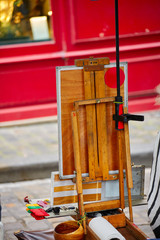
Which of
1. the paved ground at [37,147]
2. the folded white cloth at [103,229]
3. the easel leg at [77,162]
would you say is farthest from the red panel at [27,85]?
the folded white cloth at [103,229]

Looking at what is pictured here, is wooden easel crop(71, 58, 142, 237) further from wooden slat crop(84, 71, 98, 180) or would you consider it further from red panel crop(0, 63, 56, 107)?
red panel crop(0, 63, 56, 107)

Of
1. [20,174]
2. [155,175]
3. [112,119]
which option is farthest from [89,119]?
[20,174]

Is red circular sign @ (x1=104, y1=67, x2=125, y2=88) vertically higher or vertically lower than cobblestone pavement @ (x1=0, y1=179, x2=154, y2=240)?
higher

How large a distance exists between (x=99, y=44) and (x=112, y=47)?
206 millimetres

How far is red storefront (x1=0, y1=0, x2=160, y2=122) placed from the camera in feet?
23.2

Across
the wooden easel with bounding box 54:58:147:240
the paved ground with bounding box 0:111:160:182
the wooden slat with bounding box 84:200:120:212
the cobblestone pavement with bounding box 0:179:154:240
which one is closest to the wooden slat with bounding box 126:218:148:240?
the wooden easel with bounding box 54:58:147:240

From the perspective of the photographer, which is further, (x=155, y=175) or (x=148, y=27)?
(x=148, y=27)

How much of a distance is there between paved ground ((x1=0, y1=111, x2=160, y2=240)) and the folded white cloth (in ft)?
3.43

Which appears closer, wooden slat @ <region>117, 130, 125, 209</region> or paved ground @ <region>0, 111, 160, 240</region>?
wooden slat @ <region>117, 130, 125, 209</region>

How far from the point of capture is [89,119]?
302cm

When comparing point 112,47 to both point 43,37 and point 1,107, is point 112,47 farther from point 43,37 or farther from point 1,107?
point 1,107

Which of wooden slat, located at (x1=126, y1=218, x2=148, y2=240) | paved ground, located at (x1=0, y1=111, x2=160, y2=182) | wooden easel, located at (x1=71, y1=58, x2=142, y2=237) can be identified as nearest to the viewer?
wooden slat, located at (x1=126, y1=218, x2=148, y2=240)

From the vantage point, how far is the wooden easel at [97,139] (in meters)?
2.96

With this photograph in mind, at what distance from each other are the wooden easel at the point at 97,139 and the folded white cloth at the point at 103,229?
9cm
